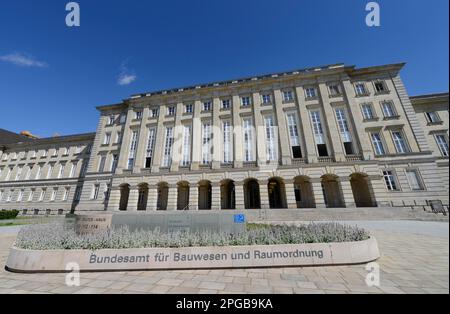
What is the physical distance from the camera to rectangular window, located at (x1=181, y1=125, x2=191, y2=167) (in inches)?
912

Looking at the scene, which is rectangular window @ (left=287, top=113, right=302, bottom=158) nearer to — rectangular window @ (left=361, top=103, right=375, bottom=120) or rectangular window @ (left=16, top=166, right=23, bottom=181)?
rectangular window @ (left=361, top=103, right=375, bottom=120)

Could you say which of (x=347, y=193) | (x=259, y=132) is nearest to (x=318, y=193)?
(x=347, y=193)

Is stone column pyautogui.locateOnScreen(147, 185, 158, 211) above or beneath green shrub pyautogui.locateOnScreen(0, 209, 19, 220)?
above

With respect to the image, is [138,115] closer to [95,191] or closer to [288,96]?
[95,191]

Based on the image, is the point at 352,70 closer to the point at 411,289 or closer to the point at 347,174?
the point at 347,174

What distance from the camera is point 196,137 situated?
23.7 metres

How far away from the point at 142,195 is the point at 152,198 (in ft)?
10.9

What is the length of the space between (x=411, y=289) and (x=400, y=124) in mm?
23917

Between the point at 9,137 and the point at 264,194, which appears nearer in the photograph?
the point at 264,194

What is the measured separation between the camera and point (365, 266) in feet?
15.1

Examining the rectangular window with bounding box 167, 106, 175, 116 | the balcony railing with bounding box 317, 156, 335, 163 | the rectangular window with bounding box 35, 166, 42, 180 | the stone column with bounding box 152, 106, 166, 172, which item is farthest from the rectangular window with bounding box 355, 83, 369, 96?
the rectangular window with bounding box 35, 166, 42, 180

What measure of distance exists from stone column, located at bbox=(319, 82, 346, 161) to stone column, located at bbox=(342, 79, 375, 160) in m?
1.79

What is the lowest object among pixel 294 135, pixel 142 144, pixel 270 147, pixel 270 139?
pixel 270 147
